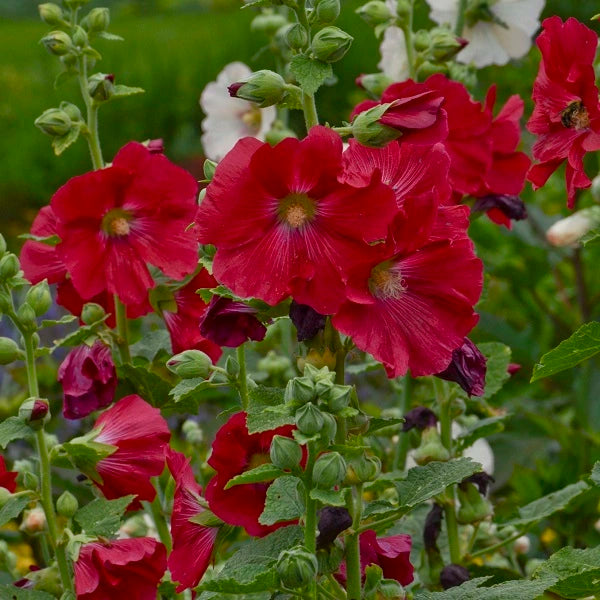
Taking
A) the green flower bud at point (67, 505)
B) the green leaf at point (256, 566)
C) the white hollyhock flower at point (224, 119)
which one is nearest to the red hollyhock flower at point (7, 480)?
the green flower bud at point (67, 505)

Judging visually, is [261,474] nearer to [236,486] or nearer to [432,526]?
[236,486]

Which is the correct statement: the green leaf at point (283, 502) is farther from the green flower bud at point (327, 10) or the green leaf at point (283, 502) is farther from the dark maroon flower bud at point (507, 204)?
the dark maroon flower bud at point (507, 204)

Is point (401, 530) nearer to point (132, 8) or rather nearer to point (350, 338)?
point (350, 338)

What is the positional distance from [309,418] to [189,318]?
42 cm

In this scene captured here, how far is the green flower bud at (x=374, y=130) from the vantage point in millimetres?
777

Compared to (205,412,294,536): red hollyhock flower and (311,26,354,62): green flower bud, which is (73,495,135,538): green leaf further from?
(311,26,354,62): green flower bud

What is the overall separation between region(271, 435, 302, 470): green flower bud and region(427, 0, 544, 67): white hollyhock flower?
2.58 feet

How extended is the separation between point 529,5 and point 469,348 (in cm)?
67

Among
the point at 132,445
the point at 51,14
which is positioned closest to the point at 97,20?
the point at 51,14

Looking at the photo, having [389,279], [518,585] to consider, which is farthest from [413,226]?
[518,585]

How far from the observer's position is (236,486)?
0.85 m

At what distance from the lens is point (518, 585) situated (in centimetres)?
79

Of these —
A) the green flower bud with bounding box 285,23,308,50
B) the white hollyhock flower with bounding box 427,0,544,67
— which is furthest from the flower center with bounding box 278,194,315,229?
the white hollyhock flower with bounding box 427,0,544,67

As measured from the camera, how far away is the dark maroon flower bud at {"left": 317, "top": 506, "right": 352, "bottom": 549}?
783 millimetres
